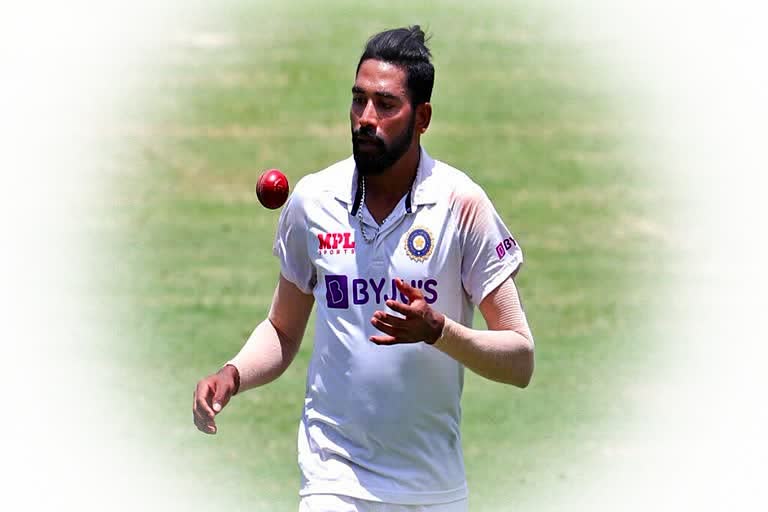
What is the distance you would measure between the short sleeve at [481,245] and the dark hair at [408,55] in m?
0.50

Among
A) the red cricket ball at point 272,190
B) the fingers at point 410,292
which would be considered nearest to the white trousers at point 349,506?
the fingers at point 410,292

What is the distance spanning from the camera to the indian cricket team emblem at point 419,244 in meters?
6.72

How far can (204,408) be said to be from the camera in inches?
262

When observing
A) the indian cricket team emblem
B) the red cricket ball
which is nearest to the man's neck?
the indian cricket team emblem

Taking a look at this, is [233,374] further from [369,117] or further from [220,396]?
[369,117]

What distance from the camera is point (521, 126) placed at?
23688 millimetres

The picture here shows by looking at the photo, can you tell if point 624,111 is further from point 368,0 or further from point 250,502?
point 250,502

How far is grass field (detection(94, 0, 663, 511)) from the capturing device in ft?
42.9

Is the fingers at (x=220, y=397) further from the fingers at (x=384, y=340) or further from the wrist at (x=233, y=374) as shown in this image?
the fingers at (x=384, y=340)

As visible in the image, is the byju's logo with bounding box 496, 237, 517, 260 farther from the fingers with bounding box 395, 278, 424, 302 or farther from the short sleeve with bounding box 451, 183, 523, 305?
the fingers with bounding box 395, 278, 424, 302

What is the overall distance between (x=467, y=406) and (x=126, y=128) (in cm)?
1134

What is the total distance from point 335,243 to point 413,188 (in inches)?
16.9

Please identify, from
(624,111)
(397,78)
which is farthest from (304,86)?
(397,78)

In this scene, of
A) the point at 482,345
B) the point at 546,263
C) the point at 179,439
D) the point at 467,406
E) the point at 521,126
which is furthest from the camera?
the point at 521,126
